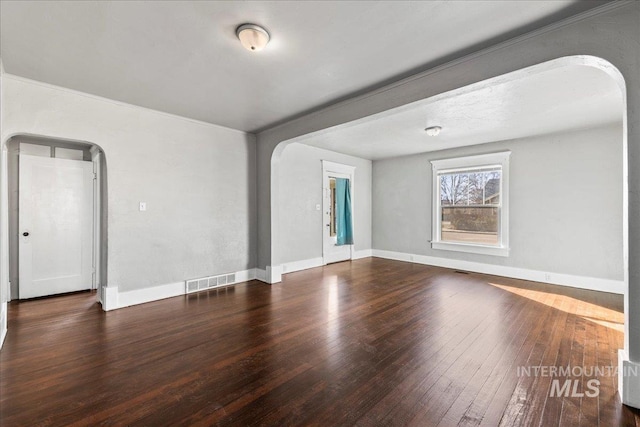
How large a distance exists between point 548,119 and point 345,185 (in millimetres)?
3947

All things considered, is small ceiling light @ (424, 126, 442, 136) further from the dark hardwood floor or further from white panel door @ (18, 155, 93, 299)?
white panel door @ (18, 155, 93, 299)

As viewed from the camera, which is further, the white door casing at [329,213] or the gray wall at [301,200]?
the white door casing at [329,213]

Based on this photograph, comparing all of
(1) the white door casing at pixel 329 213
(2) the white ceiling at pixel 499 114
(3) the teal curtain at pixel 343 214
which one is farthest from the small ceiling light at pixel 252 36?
(3) the teal curtain at pixel 343 214

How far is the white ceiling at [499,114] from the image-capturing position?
298cm

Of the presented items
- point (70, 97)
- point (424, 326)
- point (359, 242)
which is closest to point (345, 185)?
point (359, 242)

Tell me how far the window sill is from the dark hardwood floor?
1357mm

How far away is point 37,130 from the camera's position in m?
3.07

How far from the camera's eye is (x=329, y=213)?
655 centimetres

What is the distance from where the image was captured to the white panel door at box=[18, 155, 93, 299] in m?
3.94

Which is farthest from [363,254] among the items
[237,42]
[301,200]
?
[237,42]

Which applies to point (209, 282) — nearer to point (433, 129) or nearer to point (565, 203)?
point (433, 129)

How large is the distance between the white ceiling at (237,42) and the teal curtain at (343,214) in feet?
11.7

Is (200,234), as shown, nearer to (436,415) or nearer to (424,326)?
(424,326)

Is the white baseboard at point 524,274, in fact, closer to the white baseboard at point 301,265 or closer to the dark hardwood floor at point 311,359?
the dark hardwood floor at point 311,359
